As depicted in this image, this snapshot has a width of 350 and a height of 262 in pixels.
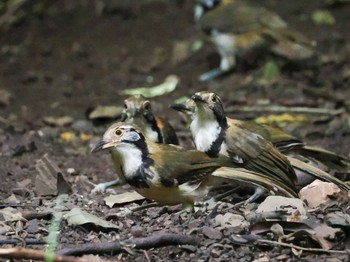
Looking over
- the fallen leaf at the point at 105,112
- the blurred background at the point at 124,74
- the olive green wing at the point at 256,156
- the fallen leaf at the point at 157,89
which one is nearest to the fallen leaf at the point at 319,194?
the olive green wing at the point at 256,156

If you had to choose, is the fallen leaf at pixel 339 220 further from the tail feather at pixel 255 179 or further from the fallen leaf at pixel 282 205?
the tail feather at pixel 255 179

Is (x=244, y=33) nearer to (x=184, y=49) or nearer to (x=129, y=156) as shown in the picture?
(x=184, y=49)

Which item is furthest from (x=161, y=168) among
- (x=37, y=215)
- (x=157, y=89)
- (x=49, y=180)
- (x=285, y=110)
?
(x=157, y=89)

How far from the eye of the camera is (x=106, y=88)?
400 inches

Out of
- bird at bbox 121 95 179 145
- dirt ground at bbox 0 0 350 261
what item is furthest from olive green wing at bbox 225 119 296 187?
bird at bbox 121 95 179 145

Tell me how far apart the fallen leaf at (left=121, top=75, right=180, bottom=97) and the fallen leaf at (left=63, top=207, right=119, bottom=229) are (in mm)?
4544

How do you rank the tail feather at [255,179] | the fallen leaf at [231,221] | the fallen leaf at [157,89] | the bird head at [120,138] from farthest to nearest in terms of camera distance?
the fallen leaf at [157,89]
the tail feather at [255,179]
the bird head at [120,138]
the fallen leaf at [231,221]

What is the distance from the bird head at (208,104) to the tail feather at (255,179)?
1.33 ft

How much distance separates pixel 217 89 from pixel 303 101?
129cm

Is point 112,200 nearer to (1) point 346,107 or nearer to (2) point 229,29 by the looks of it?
(1) point 346,107

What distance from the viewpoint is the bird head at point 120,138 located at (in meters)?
5.24

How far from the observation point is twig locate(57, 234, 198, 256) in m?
4.50

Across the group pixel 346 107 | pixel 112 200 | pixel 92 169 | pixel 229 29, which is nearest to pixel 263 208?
pixel 112 200

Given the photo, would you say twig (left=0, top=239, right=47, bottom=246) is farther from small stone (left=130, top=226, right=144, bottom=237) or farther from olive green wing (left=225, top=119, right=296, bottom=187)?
olive green wing (left=225, top=119, right=296, bottom=187)
